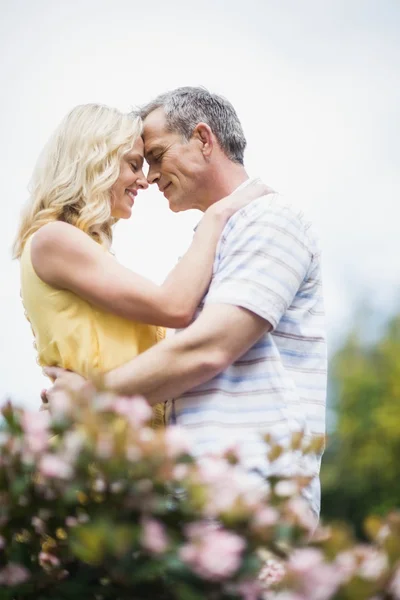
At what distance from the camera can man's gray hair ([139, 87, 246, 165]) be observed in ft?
15.1

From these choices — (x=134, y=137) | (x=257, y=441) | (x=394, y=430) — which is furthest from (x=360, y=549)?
(x=394, y=430)

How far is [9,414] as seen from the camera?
2.19m

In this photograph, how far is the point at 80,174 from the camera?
3967mm

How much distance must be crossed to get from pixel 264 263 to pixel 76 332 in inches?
29.3

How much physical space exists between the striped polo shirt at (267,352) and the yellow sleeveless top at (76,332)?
0.31 metres

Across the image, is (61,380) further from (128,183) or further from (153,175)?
(153,175)

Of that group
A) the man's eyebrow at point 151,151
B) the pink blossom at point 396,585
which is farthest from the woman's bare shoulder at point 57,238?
the pink blossom at point 396,585

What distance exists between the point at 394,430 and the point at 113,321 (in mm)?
33769

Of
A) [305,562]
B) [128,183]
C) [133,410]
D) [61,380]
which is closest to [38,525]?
[133,410]

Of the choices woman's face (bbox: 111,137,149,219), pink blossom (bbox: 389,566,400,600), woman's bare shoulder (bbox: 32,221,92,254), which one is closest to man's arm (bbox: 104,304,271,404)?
woman's bare shoulder (bbox: 32,221,92,254)

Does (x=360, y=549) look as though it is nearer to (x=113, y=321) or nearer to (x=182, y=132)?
(x=113, y=321)

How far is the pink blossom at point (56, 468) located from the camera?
79.0 inches

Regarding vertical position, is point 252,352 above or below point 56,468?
below

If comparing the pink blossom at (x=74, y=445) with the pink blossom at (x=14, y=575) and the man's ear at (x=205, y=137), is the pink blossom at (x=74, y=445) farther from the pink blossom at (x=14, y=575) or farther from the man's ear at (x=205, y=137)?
the man's ear at (x=205, y=137)
